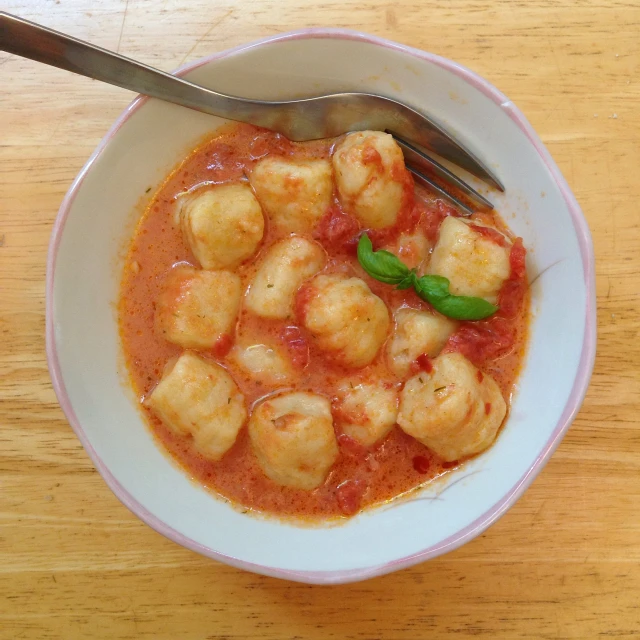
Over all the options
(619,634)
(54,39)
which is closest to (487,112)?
(54,39)

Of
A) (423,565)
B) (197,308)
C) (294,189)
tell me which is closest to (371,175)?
(294,189)

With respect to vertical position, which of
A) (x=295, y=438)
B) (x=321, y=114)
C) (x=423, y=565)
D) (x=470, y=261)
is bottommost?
(x=423, y=565)

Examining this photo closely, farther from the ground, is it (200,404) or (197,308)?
(197,308)

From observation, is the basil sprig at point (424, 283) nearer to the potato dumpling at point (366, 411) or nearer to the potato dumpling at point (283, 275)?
the potato dumpling at point (283, 275)

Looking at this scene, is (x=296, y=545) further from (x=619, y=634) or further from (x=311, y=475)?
(x=619, y=634)

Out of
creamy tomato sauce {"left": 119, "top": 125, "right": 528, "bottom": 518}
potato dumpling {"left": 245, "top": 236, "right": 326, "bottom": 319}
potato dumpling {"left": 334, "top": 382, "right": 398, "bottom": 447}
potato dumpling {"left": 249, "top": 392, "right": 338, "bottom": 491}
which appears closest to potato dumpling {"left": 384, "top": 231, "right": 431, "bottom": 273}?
creamy tomato sauce {"left": 119, "top": 125, "right": 528, "bottom": 518}

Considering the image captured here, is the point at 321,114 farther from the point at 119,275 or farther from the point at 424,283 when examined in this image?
the point at 119,275

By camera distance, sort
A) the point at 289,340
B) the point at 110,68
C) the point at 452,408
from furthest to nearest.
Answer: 1. the point at 289,340
2. the point at 452,408
3. the point at 110,68
